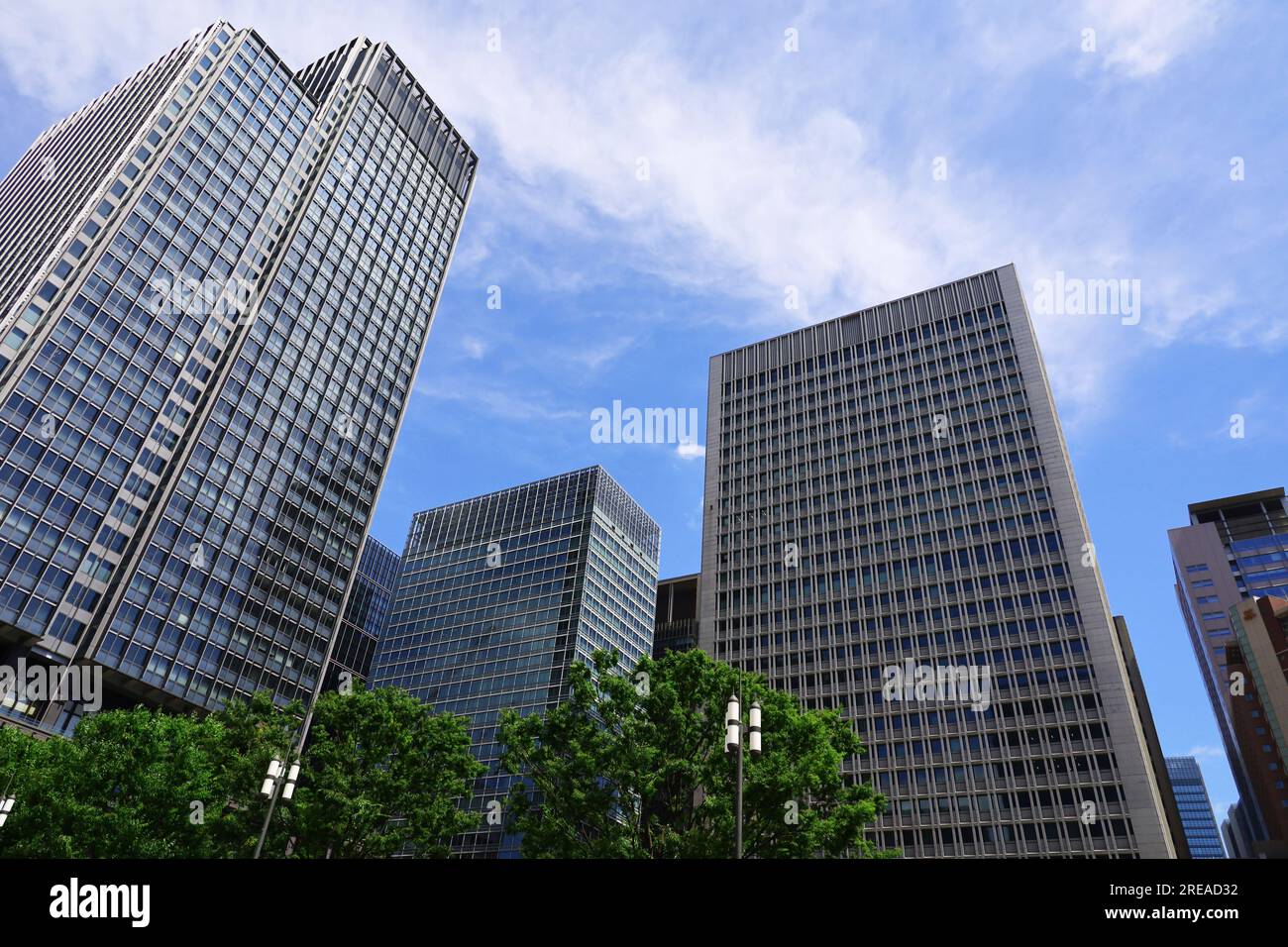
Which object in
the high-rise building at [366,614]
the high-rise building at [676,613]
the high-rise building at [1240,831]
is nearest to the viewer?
the high-rise building at [366,614]

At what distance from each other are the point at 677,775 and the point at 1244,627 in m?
125

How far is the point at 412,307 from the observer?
106750mm

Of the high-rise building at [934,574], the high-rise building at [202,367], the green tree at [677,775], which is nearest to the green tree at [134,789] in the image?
the green tree at [677,775]

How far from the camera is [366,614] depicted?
12262cm

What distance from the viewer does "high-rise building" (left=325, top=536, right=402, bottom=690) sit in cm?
11256

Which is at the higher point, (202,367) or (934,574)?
(202,367)

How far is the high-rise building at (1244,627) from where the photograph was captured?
11712 cm

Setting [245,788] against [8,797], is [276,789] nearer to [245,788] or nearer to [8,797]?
[245,788]

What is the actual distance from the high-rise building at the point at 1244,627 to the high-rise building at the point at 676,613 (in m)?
75.6

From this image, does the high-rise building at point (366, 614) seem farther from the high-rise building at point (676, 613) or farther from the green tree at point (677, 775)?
the green tree at point (677, 775)

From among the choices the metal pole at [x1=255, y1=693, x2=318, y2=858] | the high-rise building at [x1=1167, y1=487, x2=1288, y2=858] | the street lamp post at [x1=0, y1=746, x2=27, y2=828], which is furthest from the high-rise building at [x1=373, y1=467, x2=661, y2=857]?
the high-rise building at [x1=1167, y1=487, x2=1288, y2=858]

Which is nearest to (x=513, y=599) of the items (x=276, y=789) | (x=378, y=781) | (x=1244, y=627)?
(x=378, y=781)

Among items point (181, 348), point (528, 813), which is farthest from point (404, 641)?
point (528, 813)
